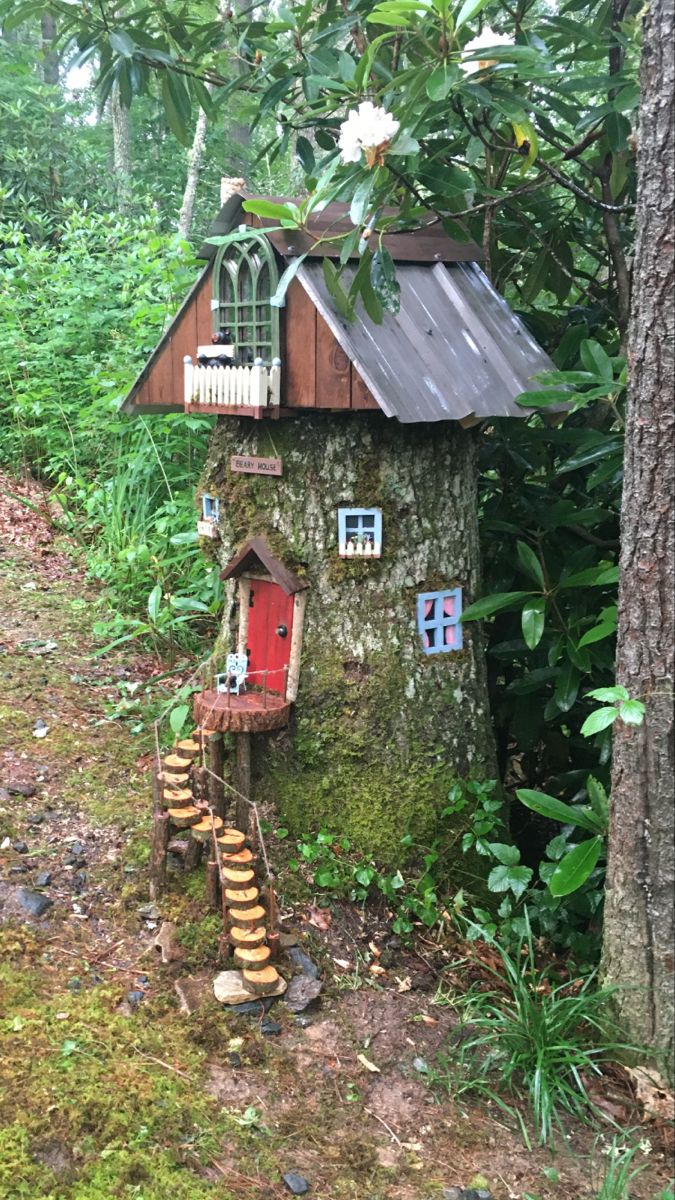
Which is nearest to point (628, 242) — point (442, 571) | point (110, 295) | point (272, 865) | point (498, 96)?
point (498, 96)

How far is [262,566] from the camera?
10.5 ft

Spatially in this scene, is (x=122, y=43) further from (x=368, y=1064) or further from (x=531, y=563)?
(x=368, y=1064)

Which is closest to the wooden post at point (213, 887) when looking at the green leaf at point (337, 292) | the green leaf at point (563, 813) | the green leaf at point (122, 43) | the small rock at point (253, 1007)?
the small rock at point (253, 1007)

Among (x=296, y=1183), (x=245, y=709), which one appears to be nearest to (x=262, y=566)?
(x=245, y=709)

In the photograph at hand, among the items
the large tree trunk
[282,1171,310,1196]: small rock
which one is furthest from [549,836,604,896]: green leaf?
[282,1171,310,1196]: small rock

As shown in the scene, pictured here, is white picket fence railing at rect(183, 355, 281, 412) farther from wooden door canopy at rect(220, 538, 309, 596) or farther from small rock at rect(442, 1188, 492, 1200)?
small rock at rect(442, 1188, 492, 1200)

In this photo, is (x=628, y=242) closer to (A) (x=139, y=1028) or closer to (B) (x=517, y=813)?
(B) (x=517, y=813)

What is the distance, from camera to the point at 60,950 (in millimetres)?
2652

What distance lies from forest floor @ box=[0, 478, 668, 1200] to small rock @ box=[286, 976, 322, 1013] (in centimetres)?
4

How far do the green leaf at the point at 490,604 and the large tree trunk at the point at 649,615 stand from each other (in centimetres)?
66

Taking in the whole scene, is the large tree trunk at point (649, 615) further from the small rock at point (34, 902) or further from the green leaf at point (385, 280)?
the small rock at point (34, 902)

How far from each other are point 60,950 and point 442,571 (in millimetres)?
1828

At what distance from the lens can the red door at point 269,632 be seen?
3.18 meters

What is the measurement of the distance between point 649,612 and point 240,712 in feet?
4.52
